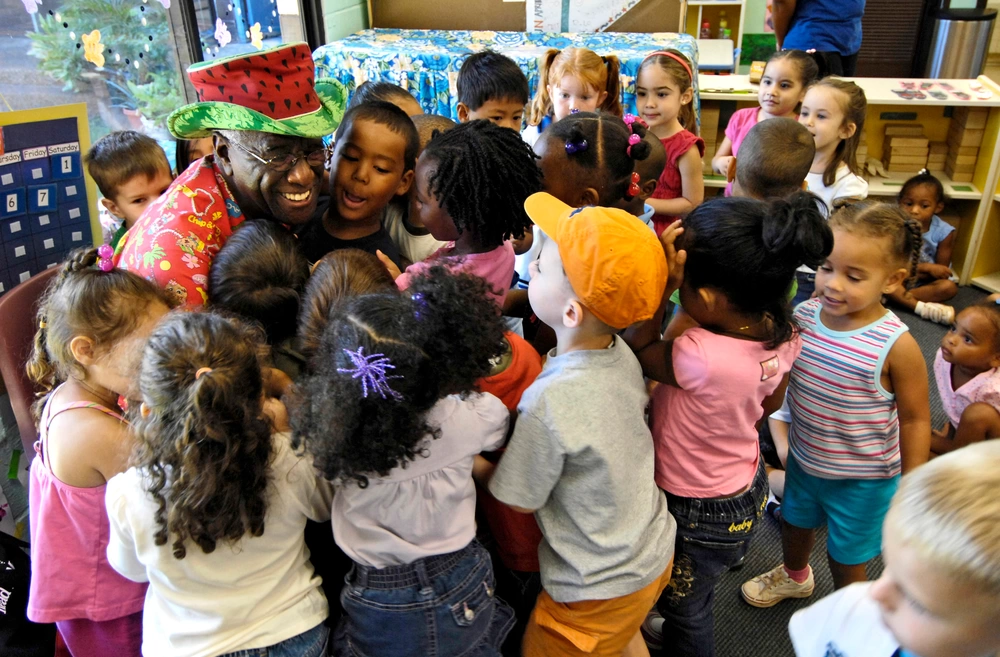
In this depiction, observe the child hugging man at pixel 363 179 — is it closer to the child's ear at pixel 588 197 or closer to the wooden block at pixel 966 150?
the child's ear at pixel 588 197

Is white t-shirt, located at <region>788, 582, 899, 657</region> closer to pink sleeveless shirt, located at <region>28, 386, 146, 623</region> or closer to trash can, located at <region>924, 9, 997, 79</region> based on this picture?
pink sleeveless shirt, located at <region>28, 386, 146, 623</region>

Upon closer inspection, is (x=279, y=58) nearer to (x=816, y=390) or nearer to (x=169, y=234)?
(x=169, y=234)

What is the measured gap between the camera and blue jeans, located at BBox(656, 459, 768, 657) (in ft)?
4.59

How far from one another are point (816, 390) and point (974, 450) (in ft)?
3.10

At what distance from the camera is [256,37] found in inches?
139

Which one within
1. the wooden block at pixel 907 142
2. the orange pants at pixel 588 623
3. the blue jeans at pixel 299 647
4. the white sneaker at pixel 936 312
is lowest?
the white sneaker at pixel 936 312

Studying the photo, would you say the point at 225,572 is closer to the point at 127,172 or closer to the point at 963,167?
the point at 127,172

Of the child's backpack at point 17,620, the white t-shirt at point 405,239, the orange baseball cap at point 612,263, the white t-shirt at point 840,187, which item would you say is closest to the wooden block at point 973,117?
the white t-shirt at point 840,187

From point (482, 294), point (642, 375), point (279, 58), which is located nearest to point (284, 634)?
point (482, 294)

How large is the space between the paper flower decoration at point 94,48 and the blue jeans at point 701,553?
244 cm

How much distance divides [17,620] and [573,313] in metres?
1.42

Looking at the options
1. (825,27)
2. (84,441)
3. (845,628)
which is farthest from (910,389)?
(825,27)

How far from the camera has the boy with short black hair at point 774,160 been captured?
6.74ft

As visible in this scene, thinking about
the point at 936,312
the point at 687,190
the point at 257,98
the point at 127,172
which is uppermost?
the point at 257,98
